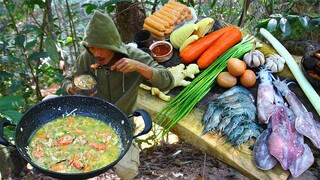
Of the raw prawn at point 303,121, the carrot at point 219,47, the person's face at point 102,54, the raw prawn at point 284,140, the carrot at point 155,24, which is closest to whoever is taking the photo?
the person's face at point 102,54

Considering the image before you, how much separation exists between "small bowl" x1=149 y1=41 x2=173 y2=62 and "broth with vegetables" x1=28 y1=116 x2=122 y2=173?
1.48 meters

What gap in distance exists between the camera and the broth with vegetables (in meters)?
2.00

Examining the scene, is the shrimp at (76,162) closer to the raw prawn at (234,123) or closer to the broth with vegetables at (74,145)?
the broth with vegetables at (74,145)

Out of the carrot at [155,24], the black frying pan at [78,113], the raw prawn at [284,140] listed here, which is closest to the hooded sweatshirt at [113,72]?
the black frying pan at [78,113]

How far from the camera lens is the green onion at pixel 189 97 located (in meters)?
3.09

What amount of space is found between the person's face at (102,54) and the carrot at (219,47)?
4.07 ft

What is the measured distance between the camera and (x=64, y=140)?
2156mm

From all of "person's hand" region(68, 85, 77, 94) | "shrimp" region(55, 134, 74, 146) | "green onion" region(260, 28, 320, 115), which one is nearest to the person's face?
"person's hand" region(68, 85, 77, 94)

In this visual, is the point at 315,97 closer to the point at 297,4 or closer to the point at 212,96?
the point at 212,96

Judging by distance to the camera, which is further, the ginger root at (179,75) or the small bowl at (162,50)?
the small bowl at (162,50)

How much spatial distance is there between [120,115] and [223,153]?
981mm

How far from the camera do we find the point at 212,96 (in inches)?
128

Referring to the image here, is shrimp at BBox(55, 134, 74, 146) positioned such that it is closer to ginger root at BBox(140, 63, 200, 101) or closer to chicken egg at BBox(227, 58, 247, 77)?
ginger root at BBox(140, 63, 200, 101)

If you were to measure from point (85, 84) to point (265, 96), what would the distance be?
157cm
